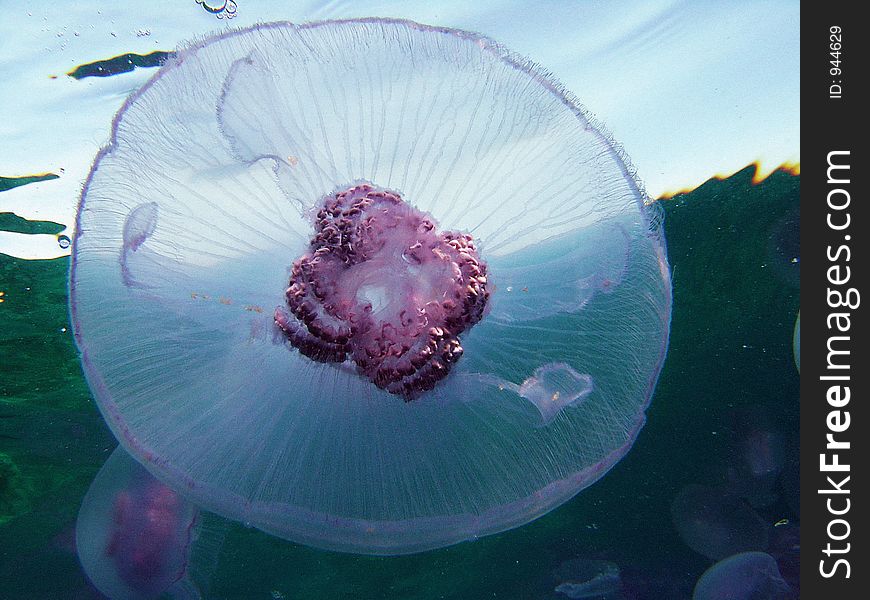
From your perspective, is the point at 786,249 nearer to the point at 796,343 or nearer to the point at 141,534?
the point at 796,343

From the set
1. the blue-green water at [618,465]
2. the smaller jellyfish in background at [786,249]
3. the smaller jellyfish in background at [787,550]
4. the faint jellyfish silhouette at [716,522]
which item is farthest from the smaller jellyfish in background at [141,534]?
the smaller jellyfish in background at [786,249]

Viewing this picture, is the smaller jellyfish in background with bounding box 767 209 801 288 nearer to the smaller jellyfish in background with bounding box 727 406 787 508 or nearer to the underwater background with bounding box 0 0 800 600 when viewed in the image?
the underwater background with bounding box 0 0 800 600

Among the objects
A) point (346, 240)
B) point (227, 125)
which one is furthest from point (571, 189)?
point (227, 125)

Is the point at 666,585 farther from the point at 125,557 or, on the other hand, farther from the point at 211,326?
the point at 211,326

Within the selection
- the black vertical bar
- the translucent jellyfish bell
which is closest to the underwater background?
the black vertical bar

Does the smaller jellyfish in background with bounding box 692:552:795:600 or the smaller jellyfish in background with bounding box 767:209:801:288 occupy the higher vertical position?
the smaller jellyfish in background with bounding box 767:209:801:288

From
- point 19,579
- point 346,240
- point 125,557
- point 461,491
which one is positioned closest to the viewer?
point 346,240

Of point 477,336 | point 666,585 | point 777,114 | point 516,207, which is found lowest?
point 666,585
